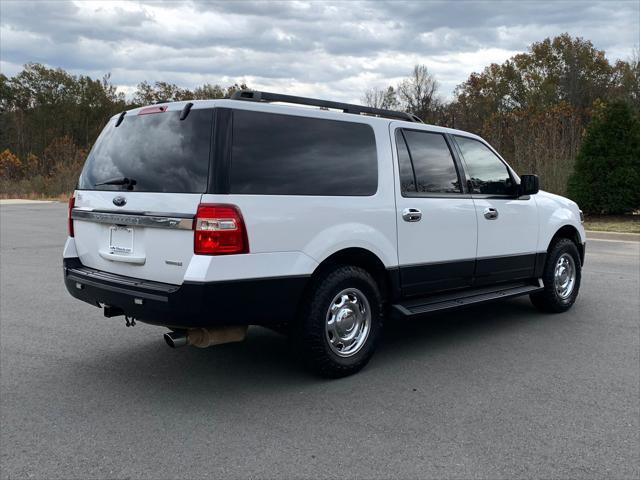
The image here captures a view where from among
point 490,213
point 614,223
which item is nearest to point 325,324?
point 490,213

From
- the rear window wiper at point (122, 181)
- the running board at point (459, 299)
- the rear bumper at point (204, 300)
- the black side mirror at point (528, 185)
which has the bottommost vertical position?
the running board at point (459, 299)

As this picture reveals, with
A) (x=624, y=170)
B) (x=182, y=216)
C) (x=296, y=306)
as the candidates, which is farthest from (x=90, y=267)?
(x=624, y=170)

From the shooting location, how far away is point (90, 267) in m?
4.86

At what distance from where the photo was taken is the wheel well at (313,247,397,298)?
182 inches

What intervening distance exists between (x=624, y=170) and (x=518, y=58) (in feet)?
187

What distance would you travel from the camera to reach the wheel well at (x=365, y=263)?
15.1 ft

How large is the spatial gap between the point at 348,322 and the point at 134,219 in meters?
1.72

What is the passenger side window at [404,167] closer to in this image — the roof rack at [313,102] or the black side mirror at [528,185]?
the roof rack at [313,102]

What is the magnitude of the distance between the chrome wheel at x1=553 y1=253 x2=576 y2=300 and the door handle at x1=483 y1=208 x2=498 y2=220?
1.30 meters

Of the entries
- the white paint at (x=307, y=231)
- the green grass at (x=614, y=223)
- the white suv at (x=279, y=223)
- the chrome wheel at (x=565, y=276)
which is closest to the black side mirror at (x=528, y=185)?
the white paint at (x=307, y=231)

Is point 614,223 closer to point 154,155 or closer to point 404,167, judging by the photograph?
point 404,167

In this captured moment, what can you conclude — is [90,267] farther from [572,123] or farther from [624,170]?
[572,123]

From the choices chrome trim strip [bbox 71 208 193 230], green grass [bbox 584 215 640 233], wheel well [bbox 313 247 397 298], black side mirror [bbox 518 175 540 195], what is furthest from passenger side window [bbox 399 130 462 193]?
green grass [bbox 584 215 640 233]

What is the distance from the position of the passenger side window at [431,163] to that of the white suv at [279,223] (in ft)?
0.04
